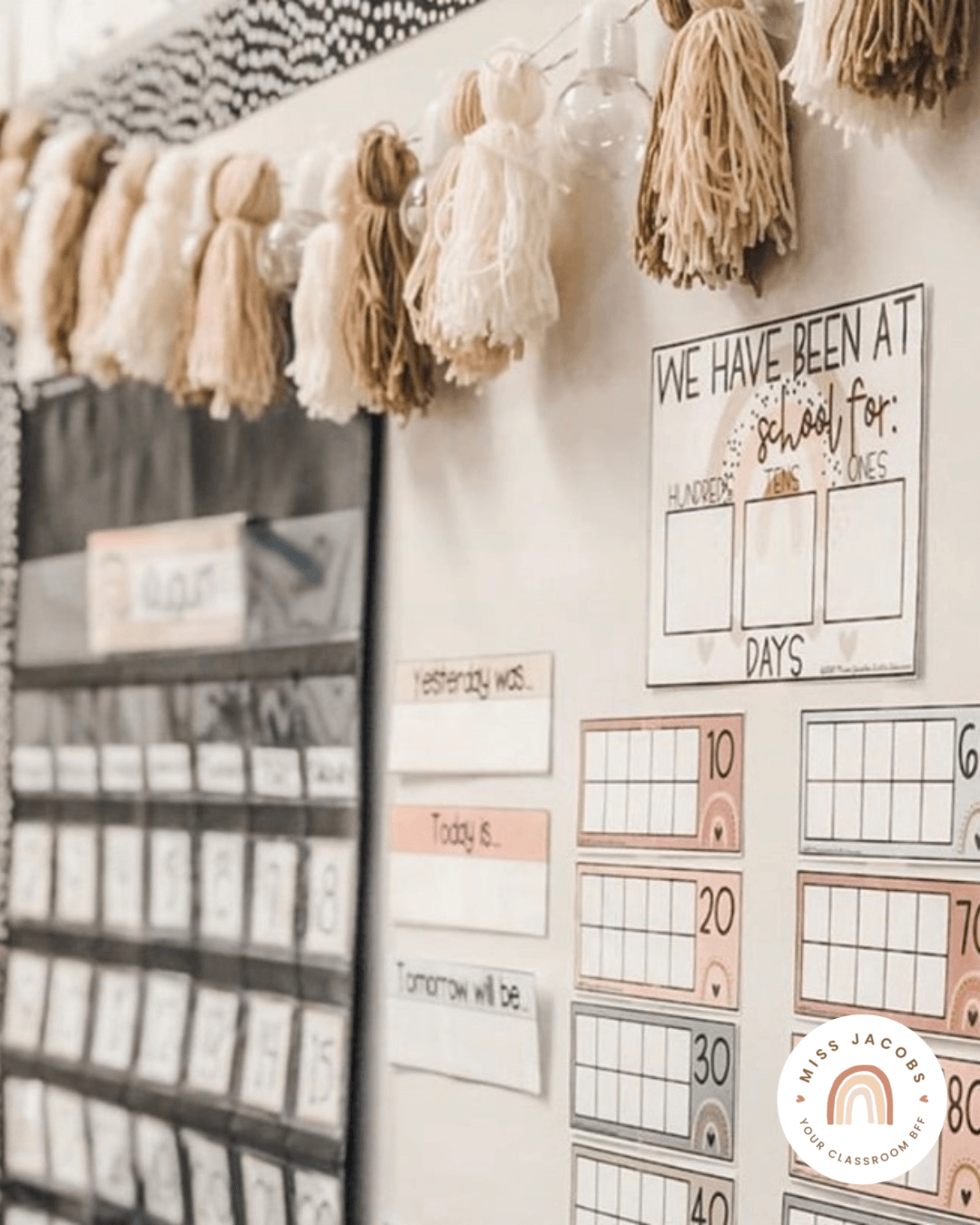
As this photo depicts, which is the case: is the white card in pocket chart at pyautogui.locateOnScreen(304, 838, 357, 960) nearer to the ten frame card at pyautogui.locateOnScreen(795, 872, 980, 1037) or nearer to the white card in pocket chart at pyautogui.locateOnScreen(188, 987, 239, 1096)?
the white card in pocket chart at pyautogui.locateOnScreen(188, 987, 239, 1096)

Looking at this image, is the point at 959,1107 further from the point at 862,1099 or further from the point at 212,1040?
the point at 212,1040

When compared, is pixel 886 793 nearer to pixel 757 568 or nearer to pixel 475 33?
pixel 757 568

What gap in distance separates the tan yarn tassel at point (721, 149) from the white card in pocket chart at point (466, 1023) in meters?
0.60

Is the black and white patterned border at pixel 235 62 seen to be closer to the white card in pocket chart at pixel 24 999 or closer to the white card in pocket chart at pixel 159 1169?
the white card in pocket chart at pixel 24 999

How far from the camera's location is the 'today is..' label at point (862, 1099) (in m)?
1.19

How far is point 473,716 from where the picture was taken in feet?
5.21

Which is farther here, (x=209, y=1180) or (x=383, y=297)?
(x=209, y=1180)

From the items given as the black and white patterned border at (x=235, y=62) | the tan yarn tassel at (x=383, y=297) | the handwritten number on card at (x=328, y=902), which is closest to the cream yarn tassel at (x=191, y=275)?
the black and white patterned border at (x=235, y=62)

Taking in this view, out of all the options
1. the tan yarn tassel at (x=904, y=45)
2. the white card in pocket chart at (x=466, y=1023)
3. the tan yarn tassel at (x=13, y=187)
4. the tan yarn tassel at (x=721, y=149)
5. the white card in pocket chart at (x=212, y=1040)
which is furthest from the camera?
the tan yarn tassel at (x=13, y=187)

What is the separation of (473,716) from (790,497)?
389 millimetres

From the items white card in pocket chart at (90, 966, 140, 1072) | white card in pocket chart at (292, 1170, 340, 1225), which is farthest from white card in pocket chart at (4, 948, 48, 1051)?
white card in pocket chart at (292, 1170, 340, 1225)

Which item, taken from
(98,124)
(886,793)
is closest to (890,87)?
(886,793)

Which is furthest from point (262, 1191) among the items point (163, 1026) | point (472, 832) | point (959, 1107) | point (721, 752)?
point (959, 1107)

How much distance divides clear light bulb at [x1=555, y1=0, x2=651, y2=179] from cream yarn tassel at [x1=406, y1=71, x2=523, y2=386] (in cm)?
10
